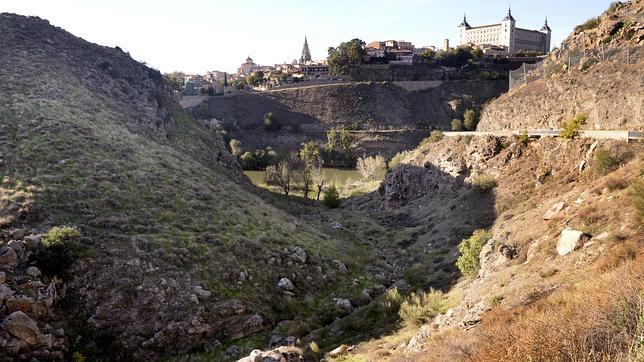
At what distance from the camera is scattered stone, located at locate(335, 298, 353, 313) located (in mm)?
17453

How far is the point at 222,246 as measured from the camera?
1966cm

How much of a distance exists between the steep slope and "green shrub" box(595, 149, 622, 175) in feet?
37.5

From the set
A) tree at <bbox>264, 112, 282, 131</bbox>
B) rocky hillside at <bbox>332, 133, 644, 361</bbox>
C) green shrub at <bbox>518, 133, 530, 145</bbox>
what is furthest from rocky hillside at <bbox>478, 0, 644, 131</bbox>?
tree at <bbox>264, 112, 282, 131</bbox>

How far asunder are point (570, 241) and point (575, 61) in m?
21.7

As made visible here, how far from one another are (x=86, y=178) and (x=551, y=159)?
24094mm

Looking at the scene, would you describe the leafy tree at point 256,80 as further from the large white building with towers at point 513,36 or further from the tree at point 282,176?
the large white building with towers at point 513,36

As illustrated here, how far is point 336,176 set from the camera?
199ft

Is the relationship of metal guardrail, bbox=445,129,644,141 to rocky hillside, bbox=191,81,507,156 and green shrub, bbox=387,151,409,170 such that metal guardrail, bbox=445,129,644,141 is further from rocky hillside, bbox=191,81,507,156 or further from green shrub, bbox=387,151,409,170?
rocky hillside, bbox=191,81,507,156

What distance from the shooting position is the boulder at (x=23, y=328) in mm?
12508

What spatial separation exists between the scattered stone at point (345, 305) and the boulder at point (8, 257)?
11629 mm

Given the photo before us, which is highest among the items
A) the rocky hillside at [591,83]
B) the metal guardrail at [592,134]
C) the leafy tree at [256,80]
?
the leafy tree at [256,80]

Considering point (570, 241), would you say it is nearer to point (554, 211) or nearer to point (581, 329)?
point (554, 211)

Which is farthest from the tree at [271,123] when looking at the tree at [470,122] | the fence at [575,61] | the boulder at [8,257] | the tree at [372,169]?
the boulder at [8,257]

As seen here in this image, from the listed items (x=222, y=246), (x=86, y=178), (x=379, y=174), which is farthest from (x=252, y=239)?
(x=379, y=174)
